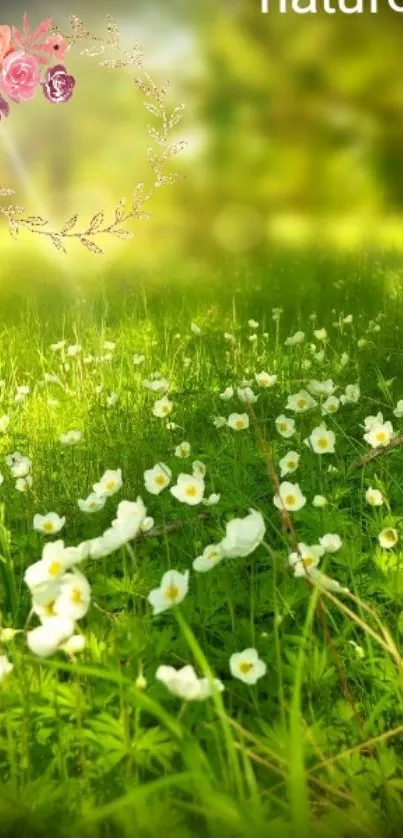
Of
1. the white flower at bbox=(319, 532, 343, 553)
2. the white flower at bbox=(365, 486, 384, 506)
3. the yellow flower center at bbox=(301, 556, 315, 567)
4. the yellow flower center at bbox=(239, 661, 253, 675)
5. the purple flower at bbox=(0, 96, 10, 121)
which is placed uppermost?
the purple flower at bbox=(0, 96, 10, 121)

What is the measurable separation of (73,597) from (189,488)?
719 millimetres

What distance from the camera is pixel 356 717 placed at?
1.31m

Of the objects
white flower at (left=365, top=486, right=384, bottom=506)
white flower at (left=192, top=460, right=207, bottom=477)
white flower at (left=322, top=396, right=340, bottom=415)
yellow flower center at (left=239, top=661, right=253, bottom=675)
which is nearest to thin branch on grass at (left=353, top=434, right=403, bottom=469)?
white flower at (left=322, top=396, right=340, bottom=415)

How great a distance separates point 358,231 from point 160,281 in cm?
146

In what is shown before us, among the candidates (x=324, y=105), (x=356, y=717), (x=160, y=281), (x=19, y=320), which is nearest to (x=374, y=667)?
(x=356, y=717)

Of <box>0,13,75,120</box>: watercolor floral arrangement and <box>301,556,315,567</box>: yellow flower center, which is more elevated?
<box>0,13,75,120</box>: watercolor floral arrangement

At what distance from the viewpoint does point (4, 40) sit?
2.59 metres

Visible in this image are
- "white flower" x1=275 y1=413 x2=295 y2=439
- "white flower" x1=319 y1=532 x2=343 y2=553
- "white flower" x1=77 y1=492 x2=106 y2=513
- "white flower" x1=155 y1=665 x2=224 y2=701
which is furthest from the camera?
"white flower" x1=275 y1=413 x2=295 y2=439

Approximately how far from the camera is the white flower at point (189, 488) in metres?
1.78

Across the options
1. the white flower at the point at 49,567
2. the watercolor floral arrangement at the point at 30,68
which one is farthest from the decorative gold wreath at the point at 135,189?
the white flower at the point at 49,567

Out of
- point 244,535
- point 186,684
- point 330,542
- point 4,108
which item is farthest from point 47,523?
point 4,108

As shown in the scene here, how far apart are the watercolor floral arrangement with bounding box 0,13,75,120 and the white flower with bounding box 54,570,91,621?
5.86 feet

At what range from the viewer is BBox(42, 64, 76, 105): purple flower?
2.57m

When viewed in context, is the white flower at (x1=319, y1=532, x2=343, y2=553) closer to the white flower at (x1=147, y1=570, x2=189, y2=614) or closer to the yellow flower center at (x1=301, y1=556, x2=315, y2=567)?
the yellow flower center at (x1=301, y1=556, x2=315, y2=567)
